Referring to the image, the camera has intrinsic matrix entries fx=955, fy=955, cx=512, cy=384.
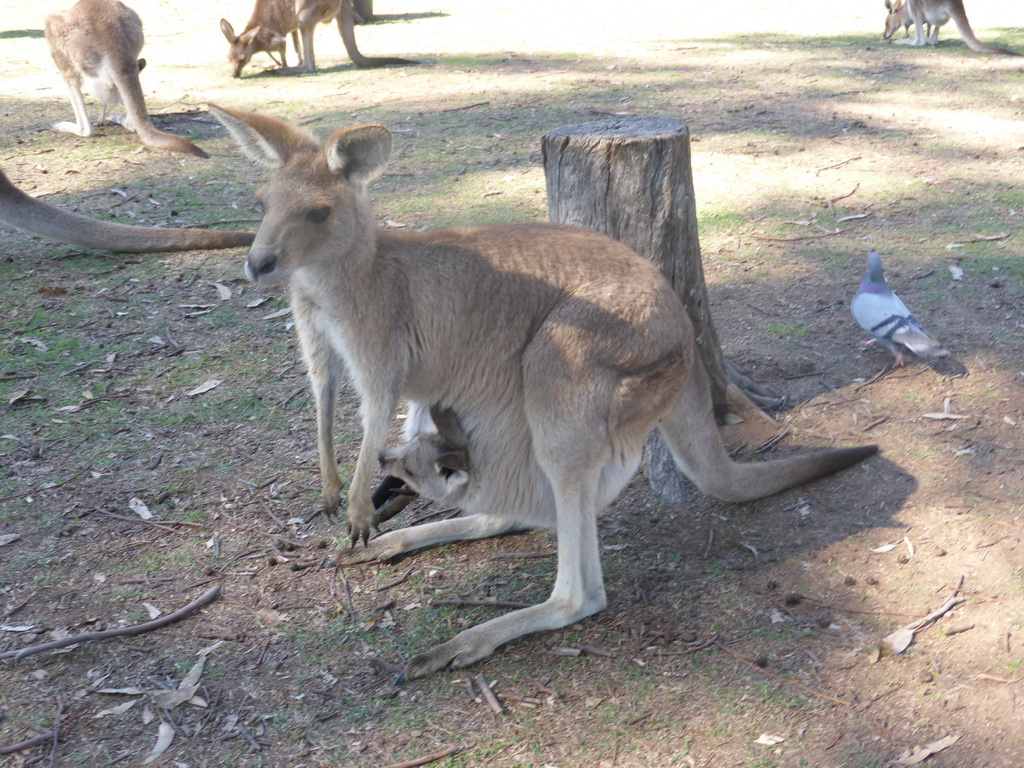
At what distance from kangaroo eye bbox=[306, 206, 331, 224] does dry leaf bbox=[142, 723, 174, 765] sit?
51.7 inches

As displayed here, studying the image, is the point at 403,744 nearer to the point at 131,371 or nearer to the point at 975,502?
the point at 975,502

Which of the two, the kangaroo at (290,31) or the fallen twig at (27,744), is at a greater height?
the kangaroo at (290,31)

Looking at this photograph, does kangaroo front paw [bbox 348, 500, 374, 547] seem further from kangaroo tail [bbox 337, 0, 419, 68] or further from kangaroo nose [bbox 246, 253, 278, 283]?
kangaroo tail [bbox 337, 0, 419, 68]

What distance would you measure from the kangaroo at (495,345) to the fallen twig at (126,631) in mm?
461

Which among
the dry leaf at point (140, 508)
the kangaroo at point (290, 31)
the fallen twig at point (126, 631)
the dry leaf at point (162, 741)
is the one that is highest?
the kangaroo at point (290, 31)

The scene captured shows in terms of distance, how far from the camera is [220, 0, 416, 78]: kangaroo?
8883 mm

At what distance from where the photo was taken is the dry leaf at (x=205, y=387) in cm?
383

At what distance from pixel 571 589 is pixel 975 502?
4.41 feet

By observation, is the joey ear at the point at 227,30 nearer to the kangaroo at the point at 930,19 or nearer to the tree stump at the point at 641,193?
the tree stump at the point at 641,193

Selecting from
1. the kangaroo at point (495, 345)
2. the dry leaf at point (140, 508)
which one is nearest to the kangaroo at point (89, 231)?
the dry leaf at point (140, 508)

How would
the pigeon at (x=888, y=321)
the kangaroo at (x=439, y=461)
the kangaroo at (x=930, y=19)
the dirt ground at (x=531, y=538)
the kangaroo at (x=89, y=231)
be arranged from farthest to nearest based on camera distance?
the kangaroo at (x=930, y=19) < the kangaroo at (x=89, y=231) < the pigeon at (x=888, y=321) < the kangaroo at (x=439, y=461) < the dirt ground at (x=531, y=538)

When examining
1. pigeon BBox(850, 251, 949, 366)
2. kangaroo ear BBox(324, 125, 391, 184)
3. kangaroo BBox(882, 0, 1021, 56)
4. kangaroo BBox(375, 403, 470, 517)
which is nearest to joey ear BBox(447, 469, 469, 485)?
kangaroo BBox(375, 403, 470, 517)

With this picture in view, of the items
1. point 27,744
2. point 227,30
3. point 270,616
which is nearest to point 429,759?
point 270,616

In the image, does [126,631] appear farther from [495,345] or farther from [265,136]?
[265,136]
